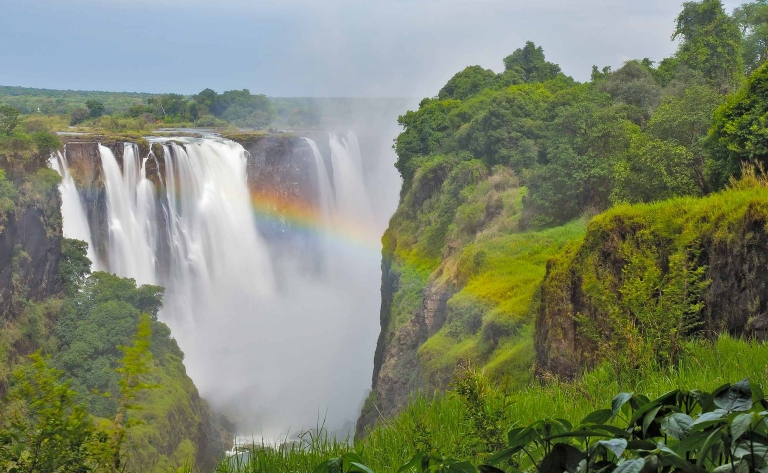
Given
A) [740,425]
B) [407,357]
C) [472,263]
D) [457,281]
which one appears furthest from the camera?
[407,357]

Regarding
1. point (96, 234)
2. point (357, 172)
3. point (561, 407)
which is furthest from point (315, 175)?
point (561, 407)

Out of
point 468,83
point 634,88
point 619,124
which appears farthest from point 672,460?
point 468,83

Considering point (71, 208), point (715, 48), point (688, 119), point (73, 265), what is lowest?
point (73, 265)

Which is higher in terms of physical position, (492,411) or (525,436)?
(525,436)

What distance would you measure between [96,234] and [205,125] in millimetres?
25665

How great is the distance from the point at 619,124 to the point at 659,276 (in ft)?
46.9

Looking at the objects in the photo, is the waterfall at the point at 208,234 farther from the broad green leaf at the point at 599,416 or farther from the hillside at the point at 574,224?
the broad green leaf at the point at 599,416

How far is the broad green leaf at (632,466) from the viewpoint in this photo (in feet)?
4.52

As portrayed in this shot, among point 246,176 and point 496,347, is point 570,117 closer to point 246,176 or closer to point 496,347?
point 496,347

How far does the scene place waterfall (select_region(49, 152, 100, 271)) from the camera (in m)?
37.3

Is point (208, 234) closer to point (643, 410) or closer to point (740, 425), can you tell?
point (643, 410)

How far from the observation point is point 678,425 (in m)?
1.62

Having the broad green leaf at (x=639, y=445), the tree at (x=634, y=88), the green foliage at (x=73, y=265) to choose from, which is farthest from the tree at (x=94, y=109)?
the broad green leaf at (x=639, y=445)

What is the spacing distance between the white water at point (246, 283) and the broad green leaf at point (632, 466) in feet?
113
